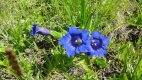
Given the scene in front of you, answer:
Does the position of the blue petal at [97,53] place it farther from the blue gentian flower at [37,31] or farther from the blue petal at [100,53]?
the blue gentian flower at [37,31]

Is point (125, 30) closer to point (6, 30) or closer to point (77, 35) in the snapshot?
point (77, 35)

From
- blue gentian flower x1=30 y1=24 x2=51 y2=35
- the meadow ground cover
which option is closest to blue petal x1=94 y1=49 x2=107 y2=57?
the meadow ground cover

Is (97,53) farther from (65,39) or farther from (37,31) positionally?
(37,31)

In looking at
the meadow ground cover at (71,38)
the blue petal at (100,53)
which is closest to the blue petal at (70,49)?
the meadow ground cover at (71,38)

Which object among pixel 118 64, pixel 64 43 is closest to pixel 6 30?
pixel 64 43

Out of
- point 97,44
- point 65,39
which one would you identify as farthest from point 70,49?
point 97,44

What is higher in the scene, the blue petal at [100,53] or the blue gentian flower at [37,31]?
the blue gentian flower at [37,31]

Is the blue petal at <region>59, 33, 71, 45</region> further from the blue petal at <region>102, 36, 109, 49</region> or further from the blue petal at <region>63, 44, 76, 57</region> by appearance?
the blue petal at <region>102, 36, 109, 49</region>

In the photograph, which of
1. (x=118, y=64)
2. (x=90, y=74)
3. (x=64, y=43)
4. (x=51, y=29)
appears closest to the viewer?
(x=64, y=43)
